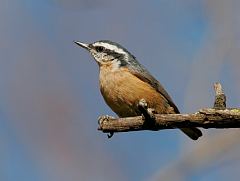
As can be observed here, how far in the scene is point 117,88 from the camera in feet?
20.1

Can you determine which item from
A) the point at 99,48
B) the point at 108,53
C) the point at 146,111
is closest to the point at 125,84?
the point at 108,53

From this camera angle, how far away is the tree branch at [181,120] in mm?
4371

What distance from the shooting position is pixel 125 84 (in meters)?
6.14

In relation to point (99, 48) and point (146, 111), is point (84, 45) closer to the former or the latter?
point (99, 48)

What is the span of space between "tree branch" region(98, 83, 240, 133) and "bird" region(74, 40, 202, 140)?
1.19m

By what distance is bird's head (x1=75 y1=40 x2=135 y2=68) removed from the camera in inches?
262

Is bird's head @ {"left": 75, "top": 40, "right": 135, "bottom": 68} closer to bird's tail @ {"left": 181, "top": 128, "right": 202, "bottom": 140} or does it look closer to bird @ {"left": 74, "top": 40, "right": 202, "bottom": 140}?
bird @ {"left": 74, "top": 40, "right": 202, "bottom": 140}

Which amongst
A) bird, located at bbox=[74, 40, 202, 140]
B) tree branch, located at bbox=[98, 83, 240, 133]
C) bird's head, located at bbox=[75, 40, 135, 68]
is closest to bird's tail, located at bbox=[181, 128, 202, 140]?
bird, located at bbox=[74, 40, 202, 140]

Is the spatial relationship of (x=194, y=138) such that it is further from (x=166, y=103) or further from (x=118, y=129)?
(x=118, y=129)

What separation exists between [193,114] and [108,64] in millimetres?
2377

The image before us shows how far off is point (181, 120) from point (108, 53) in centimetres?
245

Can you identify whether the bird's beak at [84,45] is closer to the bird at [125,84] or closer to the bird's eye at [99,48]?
the bird at [125,84]

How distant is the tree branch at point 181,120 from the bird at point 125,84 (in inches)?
47.0

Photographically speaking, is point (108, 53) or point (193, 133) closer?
point (193, 133)
